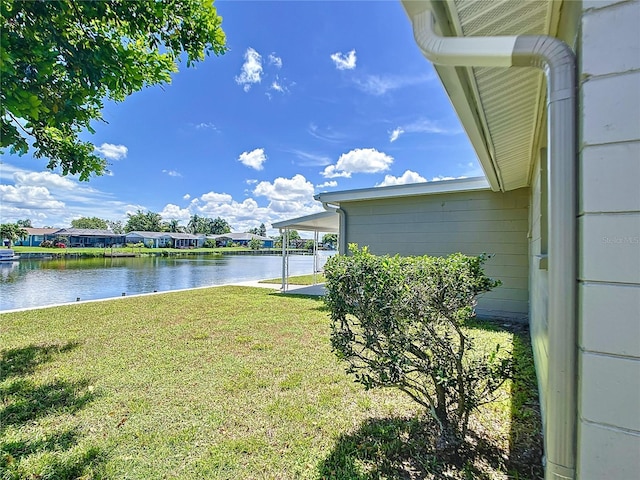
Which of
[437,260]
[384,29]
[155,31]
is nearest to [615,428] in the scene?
[437,260]

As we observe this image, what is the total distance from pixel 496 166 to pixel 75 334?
7.55 metres

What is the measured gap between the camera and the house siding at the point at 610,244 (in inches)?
41.2

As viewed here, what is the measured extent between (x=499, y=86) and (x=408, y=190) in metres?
5.31

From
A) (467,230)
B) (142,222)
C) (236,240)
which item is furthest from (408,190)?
(142,222)

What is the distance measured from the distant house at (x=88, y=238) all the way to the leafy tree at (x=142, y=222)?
11.0 m

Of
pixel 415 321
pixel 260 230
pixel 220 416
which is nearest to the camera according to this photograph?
pixel 415 321

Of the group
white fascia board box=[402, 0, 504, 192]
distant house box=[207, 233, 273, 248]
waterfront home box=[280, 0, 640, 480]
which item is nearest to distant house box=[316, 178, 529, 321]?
white fascia board box=[402, 0, 504, 192]

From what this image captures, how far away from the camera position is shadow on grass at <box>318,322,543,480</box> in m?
2.19

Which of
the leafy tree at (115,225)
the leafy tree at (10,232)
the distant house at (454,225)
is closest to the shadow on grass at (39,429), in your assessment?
the distant house at (454,225)

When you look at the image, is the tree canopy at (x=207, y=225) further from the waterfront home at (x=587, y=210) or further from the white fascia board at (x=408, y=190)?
the waterfront home at (x=587, y=210)

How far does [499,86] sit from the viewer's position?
2.48 metres

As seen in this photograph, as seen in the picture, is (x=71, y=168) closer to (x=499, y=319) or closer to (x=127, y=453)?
(x=127, y=453)

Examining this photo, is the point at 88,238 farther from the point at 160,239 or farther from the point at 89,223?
the point at 89,223

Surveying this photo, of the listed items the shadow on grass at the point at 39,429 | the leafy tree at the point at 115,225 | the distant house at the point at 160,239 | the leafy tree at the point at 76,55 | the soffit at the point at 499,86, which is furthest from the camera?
the leafy tree at the point at 115,225
